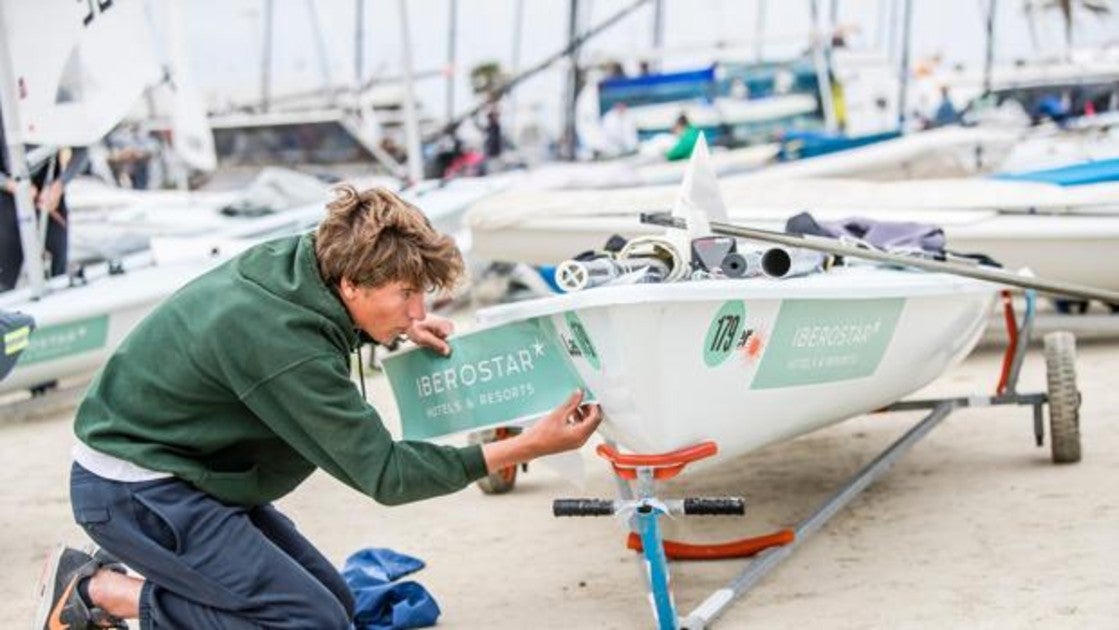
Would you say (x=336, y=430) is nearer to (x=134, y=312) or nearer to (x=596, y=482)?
(x=596, y=482)

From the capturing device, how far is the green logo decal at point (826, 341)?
4355 mm

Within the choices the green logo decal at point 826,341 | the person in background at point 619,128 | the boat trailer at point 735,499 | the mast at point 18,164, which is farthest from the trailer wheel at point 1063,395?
the person in background at point 619,128

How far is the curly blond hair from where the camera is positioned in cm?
338

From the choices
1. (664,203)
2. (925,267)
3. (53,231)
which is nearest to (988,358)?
(664,203)

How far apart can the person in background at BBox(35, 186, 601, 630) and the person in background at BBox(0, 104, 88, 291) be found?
19.6 ft

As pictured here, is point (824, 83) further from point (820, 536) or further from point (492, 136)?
point (820, 536)

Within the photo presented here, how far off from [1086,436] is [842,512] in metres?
1.41

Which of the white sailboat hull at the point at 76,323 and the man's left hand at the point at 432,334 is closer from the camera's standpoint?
the man's left hand at the point at 432,334

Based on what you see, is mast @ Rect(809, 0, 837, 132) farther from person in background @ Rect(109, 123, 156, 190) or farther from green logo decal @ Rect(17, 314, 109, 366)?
green logo decal @ Rect(17, 314, 109, 366)

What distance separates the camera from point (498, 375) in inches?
163

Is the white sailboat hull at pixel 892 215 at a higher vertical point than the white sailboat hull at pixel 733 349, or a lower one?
lower

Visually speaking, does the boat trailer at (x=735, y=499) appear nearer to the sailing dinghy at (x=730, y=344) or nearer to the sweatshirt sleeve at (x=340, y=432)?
the sailing dinghy at (x=730, y=344)

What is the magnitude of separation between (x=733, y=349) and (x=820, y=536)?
124 cm

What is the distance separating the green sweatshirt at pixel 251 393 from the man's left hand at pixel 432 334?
1.76ft
